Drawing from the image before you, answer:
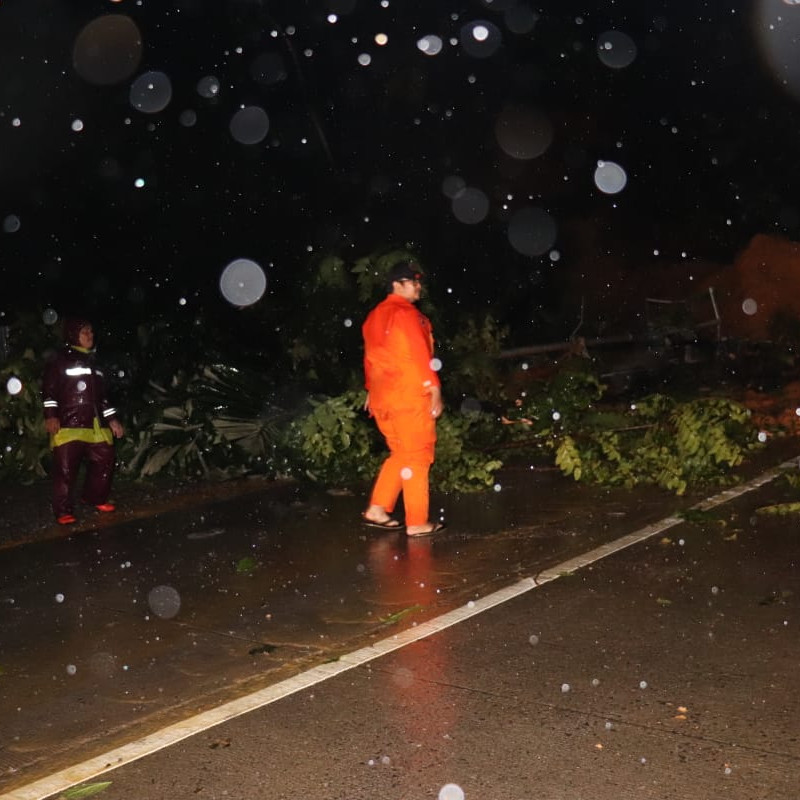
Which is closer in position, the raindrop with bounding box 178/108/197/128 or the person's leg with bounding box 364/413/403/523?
the person's leg with bounding box 364/413/403/523

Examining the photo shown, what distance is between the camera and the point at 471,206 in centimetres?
2214

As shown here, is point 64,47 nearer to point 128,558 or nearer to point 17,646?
point 128,558

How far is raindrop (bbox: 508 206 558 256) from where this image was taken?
2553 centimetres

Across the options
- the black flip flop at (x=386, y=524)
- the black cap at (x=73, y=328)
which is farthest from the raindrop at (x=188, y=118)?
the black flip flop at (x=386, y=524)

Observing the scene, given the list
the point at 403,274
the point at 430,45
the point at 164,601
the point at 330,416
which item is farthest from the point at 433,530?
the point at 430,45

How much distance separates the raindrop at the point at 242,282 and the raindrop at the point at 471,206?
5.92 meters

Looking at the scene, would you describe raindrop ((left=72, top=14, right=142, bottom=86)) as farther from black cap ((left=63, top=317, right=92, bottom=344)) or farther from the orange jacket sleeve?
the orange jacket sleeve

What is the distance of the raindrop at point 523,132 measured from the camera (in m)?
24.9

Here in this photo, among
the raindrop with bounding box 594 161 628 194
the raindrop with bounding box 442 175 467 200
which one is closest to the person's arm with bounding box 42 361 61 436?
the raindrop with bounding box 442 175 467 200

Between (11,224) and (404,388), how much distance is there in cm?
964

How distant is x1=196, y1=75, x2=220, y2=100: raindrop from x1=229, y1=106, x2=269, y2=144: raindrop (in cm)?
47

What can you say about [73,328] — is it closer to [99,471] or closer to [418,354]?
[99,471]

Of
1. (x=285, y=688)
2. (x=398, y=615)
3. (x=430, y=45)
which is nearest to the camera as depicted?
(x=285, y=688)

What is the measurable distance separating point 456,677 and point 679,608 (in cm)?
154
